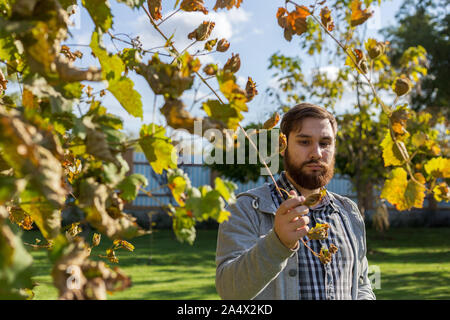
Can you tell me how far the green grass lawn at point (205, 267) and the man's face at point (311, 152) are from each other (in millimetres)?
2345

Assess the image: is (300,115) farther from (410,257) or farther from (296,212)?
(410,257)

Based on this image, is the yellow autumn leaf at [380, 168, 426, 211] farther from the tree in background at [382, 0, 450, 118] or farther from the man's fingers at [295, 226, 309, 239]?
the tree in background at [382, 0, 450, 118]

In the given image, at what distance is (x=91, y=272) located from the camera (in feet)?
1.51

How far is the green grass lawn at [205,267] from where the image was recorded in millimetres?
5277

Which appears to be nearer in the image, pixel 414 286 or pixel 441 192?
pixel 441 192

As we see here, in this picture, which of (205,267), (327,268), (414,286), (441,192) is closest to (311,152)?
(327,268)

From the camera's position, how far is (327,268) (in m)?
1.66

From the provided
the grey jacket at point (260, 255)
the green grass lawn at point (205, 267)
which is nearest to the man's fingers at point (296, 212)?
the grey jacket at point (260, 255)

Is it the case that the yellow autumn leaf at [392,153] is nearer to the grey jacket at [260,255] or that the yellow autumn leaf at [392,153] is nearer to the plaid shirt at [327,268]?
the grey jacket at [260,255]

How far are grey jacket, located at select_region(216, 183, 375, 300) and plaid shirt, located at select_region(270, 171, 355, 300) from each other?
0.15ft

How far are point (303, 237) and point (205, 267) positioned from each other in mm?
5897
